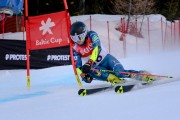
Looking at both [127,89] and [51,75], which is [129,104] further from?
[51,75]

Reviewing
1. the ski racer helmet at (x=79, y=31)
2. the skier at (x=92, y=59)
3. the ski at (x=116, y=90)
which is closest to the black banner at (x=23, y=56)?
the skier at (x=92, y=59)

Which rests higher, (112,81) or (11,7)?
(11,7)

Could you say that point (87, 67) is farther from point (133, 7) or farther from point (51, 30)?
point (133, 7)

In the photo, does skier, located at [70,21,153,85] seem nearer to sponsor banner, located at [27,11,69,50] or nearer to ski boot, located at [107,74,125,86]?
ski boot, located at [107,74,125,86]

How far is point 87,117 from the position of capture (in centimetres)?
397

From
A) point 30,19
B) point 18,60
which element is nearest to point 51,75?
point 18,60

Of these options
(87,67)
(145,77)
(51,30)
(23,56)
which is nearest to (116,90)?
(87,67)

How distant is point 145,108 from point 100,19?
17697 millimetres

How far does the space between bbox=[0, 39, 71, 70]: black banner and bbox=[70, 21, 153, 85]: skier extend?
4.80 meters

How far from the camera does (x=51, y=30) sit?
7.66m

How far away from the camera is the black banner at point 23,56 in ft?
37.5

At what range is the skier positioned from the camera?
6406 millimetres

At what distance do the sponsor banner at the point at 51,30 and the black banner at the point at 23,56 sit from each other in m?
3.93

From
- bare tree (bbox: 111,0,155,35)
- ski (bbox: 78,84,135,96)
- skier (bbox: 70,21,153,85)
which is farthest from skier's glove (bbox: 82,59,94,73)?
bare tree (bbox: 111,0,155,35)
